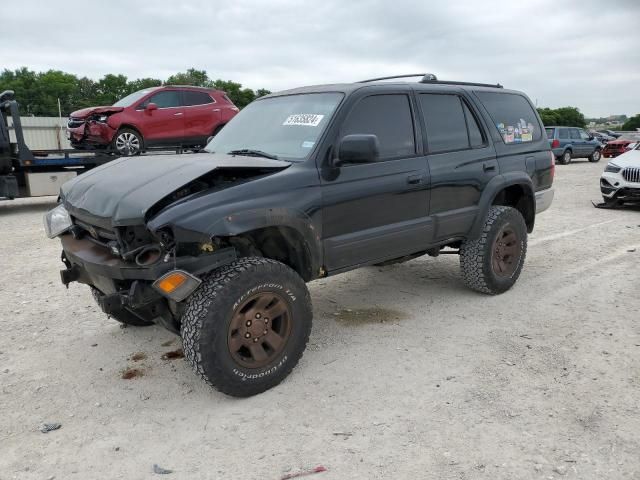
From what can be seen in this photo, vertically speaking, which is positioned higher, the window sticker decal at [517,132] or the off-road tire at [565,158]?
the window sticker decal at [517,132]

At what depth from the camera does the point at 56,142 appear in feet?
49.6

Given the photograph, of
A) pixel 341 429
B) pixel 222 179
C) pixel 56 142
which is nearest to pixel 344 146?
pixel 222 179

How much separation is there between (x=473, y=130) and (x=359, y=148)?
74.1 inches

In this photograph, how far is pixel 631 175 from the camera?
34.4ft

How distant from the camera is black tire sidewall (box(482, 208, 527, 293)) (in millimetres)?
5043

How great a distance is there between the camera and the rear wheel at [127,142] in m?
11.6

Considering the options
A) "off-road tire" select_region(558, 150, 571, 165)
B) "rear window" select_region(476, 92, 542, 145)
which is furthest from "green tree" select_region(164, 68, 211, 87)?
"rear window" select_region(476, 92, 542, 145)

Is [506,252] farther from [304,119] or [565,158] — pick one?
[565,158]

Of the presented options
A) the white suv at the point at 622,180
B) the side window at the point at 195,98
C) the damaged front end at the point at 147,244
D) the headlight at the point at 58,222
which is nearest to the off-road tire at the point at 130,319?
the headlight at the point at 58,222

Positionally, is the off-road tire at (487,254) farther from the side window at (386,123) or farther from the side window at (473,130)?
the side window at (386,123)

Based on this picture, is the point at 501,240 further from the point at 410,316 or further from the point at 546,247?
the point at 546,247

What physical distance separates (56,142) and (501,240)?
1372 cm

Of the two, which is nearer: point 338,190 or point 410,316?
point 338,190

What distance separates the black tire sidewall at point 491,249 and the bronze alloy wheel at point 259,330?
2369mm
